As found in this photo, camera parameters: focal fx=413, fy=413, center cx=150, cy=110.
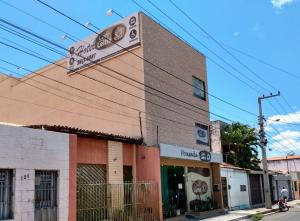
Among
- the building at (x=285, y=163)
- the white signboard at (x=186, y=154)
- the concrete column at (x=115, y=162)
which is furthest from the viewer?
the building at (x=285, y=163)

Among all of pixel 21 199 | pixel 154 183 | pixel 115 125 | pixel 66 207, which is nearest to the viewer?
pixel 21 199

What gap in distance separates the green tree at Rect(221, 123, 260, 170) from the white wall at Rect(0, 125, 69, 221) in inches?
1081

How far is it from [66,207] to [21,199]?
2.12 meters

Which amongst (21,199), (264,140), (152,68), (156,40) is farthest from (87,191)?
(264,140)

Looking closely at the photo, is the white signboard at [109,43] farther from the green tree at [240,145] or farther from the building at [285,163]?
the building at [285,163]

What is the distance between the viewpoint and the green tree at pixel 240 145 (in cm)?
4019

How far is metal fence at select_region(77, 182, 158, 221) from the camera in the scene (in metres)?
16.4

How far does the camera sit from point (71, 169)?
49.7 feet

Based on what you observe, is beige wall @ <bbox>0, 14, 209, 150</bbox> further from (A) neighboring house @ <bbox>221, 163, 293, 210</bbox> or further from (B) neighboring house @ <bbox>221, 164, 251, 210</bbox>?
(A) neighboring house @ <bbox>221, 163, 293, 210</bbox>

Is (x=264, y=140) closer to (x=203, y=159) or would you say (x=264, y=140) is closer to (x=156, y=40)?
(x=203, y=159)

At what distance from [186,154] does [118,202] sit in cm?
682

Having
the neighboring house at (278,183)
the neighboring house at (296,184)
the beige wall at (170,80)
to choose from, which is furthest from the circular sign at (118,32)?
the neighboring house at (296,184)

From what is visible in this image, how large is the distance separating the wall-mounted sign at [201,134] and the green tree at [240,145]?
1245cm

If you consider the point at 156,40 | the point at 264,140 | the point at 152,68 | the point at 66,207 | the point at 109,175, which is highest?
the point at 156,40
